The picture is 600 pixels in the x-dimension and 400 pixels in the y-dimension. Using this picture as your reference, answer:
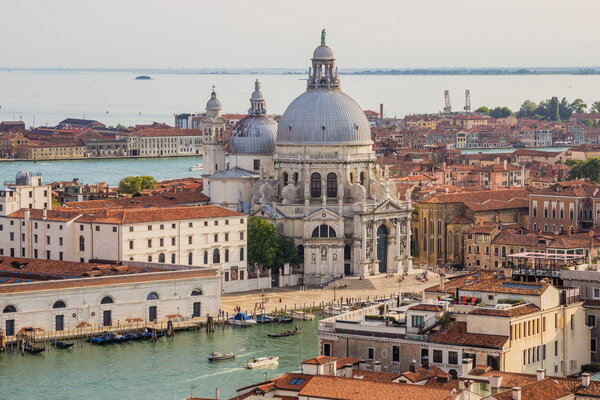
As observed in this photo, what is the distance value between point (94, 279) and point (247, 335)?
4342mm

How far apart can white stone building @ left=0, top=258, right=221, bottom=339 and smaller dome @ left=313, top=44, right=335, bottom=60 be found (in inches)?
A: 577

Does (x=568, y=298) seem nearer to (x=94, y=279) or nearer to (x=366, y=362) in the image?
(x=366, y=362)

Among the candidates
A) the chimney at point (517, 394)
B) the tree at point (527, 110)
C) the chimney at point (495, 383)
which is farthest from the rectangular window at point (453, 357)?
the tree at point (527, 110)

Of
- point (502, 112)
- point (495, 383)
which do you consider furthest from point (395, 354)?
point (502, 112)

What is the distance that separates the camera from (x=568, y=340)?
3069 centimetres

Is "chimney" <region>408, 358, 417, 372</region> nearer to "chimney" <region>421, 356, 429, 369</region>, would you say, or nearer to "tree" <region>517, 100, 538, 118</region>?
"chimney" <region>421, 356, 429, 369</region>

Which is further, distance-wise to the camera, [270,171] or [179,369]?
[270,171]

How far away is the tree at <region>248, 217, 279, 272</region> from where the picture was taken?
52.3 metres

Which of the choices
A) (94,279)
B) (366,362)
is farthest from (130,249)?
(366,362)

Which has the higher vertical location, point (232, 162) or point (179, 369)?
point (232, 162)

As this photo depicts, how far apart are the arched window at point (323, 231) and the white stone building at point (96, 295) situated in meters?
9.89

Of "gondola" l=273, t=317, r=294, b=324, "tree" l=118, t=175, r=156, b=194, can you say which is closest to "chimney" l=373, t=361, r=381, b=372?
"gondola" l=273, t=317, r=294, b=324

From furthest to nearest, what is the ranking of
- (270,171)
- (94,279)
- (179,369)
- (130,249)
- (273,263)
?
(270,171) → (273,263) → (130,249) → (94,279) → (179,369)

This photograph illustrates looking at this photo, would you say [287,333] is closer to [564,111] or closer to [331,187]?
[331,187]
